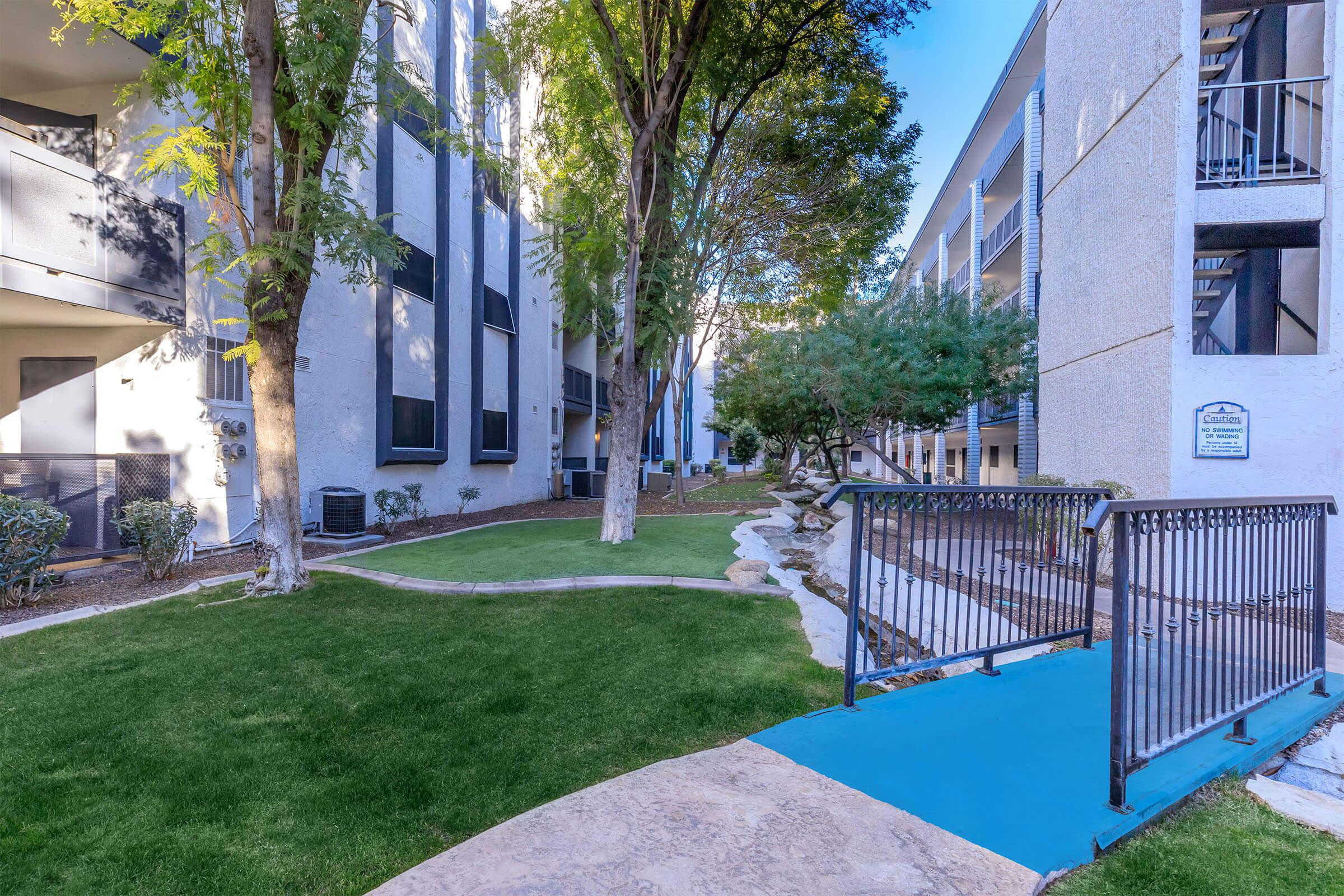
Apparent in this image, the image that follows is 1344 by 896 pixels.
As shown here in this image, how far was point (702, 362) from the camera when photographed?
171ft

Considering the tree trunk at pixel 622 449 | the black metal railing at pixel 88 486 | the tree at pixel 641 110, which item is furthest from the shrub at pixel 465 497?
the black metal railing at pixel 88 486

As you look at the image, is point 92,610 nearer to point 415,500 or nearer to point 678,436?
point 415,500

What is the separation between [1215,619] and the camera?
11.0 feet

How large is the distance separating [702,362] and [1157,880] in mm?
50632

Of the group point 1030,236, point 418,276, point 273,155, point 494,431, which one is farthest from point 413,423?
point 1030,236

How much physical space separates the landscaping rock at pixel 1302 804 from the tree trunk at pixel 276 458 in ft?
24.4

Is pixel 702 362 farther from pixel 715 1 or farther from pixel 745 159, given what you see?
pixel 715 1

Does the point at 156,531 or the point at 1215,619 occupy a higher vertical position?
the point at 1215,619

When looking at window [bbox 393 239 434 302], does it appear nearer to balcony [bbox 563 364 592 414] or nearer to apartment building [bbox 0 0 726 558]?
apartment building [bbox 0 0 726 558]

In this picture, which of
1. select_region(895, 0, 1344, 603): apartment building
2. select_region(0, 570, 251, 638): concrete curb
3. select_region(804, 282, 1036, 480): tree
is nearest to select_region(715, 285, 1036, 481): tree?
select_region(804, 282, 1036, 480): tree

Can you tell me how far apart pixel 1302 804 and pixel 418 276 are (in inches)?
543

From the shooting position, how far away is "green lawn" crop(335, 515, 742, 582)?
754cm

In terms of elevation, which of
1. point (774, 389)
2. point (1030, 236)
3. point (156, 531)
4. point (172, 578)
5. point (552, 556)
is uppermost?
point (1030, 236)

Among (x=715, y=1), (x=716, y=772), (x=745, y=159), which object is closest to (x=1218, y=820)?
(x=716, y=772)
